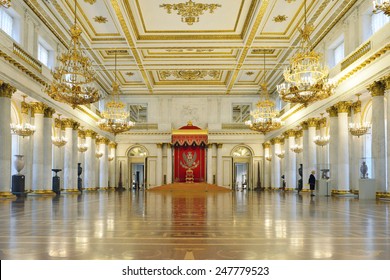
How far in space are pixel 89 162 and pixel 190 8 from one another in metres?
11.5

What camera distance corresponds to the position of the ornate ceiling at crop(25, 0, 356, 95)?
1295cm

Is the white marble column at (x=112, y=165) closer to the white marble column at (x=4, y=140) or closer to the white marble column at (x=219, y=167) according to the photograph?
the white marble column at (x=219, y=167)

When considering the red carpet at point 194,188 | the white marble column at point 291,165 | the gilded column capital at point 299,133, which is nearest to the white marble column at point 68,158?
the red carpet at point 194,188

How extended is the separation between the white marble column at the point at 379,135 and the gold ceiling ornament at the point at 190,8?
5815 millimetres

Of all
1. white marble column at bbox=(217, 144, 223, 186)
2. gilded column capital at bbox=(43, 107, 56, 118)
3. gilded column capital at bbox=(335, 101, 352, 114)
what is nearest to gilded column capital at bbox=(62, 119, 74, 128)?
gilded column capital at bbox=(43, 107, 56, 118)

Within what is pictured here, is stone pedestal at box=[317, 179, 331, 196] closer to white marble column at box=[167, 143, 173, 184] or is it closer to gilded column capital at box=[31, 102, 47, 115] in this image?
gilded column capital at box=[31, 102, 47, 115]

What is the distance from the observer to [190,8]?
44.1ft

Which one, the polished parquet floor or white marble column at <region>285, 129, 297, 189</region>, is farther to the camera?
white marble column at <region>285, 129, 297, 189</region>

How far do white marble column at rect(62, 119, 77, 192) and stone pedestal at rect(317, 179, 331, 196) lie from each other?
11.0 metres

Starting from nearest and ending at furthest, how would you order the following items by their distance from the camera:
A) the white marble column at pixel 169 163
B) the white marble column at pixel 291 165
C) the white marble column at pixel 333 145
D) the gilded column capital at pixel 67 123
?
1. the white marble column at pixel 333 145
2. the gilded column capital at pixel 67 123
3. the white marble column at pixel 291 165
4. the white marble column at pixel 169 163

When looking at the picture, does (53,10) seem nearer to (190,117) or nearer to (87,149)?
(87,149)

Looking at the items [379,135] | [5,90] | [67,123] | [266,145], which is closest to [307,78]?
[379,135]

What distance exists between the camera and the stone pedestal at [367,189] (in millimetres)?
11438

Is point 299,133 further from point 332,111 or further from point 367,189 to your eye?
point 367,189
